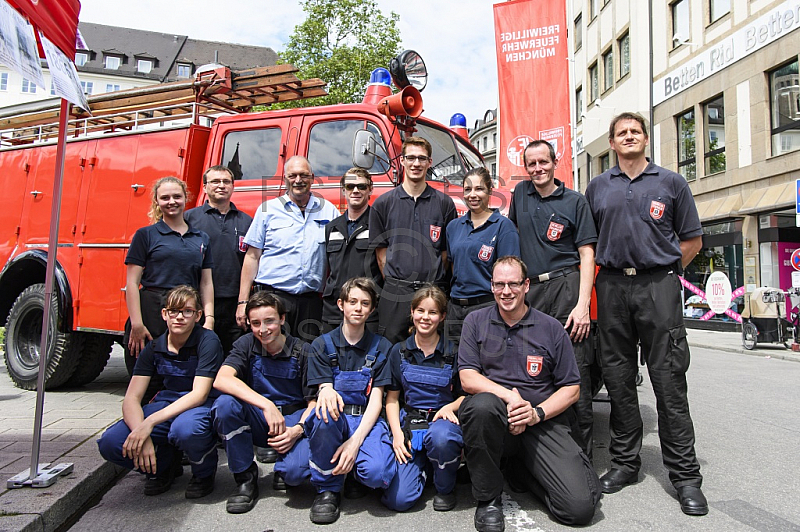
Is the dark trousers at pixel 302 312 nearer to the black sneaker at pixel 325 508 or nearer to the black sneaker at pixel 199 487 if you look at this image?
the black sneaker at pixel 199 487

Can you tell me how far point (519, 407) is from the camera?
10.1 feet

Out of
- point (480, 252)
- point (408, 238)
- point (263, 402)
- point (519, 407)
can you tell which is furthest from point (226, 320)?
point (519, 407)

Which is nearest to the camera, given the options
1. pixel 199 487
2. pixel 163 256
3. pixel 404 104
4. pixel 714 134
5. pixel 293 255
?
pixel 199 487

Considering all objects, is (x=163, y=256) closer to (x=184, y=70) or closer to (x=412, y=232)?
(x=412, y=232)

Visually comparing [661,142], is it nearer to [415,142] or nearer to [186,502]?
[415,142]

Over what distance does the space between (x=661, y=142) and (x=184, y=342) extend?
19.7 m

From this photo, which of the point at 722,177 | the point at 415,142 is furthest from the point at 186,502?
the point at 722,177

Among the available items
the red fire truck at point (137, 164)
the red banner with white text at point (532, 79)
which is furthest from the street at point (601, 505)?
the red banner with white text at point (532, 79)

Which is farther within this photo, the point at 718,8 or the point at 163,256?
the point at 718,8

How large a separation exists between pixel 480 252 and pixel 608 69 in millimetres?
23296

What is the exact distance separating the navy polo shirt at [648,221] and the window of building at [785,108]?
13.6m

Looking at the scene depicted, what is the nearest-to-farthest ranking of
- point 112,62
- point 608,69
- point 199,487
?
point 199,487, point 608,69, point 112,62

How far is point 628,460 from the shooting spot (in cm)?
352

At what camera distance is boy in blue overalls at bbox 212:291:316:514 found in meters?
3.30
